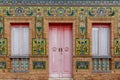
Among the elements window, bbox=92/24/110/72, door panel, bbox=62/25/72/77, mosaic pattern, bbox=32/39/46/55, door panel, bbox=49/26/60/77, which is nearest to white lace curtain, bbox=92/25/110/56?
window, bbox=92/24/110/72

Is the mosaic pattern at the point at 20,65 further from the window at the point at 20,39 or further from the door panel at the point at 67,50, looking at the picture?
the door panel at the point at 67,50

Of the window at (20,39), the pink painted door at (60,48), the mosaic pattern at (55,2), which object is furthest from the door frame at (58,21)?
the window at (20,39)

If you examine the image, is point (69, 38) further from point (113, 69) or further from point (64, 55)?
point (113, 69)

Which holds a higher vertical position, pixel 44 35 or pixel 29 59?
pixel 44 35

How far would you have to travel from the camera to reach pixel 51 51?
1870 centimetres

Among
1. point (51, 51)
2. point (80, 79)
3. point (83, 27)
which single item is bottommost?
point (80, 79)

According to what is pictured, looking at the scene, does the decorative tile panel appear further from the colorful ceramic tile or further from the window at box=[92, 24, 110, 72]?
the window at box=[92, 24, 110, 72]

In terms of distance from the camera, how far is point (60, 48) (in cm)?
1869

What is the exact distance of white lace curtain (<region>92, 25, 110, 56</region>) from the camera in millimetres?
18663

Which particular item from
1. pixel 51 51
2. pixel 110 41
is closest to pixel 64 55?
pixel 51 51

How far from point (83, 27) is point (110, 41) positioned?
1.46 meters

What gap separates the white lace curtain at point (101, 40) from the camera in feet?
61.2

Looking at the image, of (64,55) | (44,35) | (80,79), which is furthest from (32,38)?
(80,79)

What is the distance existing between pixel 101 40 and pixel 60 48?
2022 millimetres
